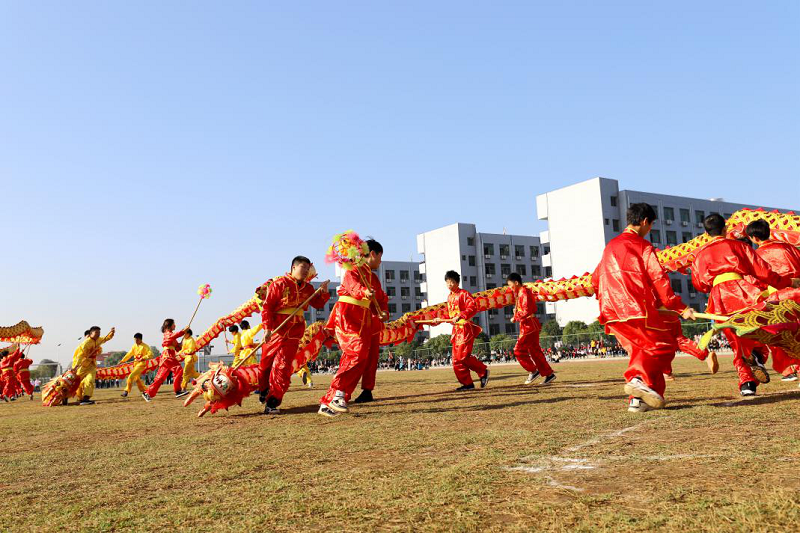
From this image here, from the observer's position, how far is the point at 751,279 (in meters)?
6.57

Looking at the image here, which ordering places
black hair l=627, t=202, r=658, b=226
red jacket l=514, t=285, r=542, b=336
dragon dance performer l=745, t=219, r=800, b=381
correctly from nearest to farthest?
black hair l=627, t=202, r=658, b=226 < dragon dance performer l=745, t=219, r=800, b=381 < red jacket l=514, t=285, r=542, b=336

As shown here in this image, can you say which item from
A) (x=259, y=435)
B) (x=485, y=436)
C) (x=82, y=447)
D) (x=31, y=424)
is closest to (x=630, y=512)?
(x=485, y=436)

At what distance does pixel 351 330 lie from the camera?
7.07 meters

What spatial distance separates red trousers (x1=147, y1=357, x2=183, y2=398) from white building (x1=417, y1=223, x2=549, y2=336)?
49.2m

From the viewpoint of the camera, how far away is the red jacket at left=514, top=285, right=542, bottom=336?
426 inches

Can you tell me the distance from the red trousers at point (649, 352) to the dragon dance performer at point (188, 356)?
1267cm

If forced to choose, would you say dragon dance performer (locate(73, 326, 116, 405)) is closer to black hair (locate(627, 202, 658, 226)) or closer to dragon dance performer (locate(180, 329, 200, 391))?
dragon dance performer (locate(180, 329, 200, 391))

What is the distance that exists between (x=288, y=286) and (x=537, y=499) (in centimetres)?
610

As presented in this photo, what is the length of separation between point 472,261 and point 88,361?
181 feet

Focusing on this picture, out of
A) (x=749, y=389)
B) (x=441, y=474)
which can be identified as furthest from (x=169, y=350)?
(x=441, y=474)

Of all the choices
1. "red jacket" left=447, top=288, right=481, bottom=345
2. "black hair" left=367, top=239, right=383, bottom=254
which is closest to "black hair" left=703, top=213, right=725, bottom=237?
"black hair" left=367, top=239, right=383, bottom=254

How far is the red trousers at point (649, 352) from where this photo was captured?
5.55 meters

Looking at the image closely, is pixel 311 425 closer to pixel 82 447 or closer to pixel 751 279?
pixel 82 447

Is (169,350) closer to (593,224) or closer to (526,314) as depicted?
(526,314)
